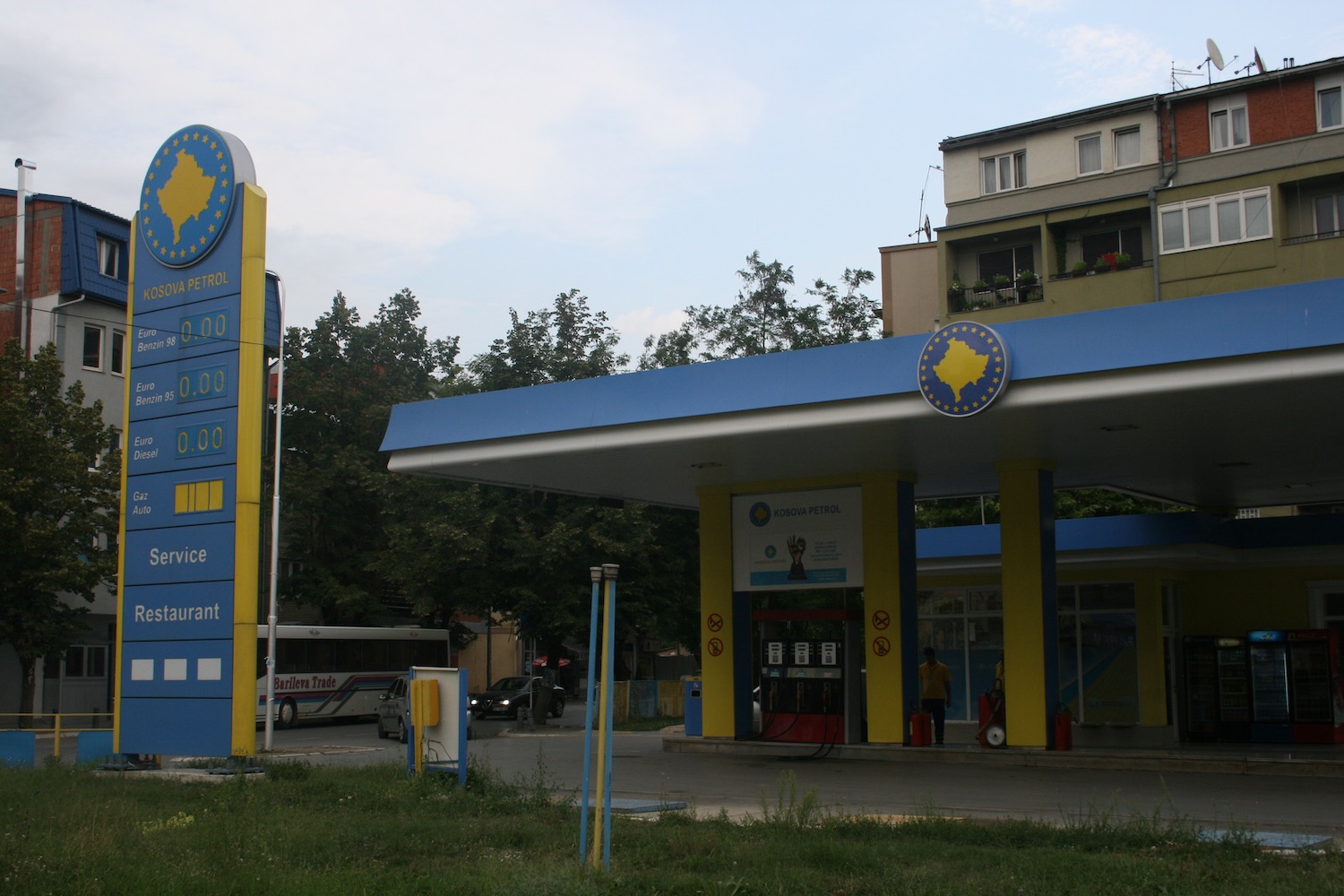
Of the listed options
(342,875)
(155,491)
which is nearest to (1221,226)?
(155,491)

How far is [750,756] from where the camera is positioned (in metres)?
20.7

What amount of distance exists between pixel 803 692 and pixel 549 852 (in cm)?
1178

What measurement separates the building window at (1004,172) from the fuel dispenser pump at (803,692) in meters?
23.7

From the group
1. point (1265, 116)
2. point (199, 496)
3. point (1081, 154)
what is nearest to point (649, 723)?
point (199, 496)

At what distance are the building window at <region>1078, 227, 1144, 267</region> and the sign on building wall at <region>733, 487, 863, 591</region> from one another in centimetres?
1876

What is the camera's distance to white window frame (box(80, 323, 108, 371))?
120ft

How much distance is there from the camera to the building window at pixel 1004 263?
37.4 meters

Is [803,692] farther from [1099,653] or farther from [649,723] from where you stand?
[649,723]

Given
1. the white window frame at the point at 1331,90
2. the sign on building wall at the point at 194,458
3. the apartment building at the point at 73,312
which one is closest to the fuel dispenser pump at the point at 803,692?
the sign on building wall at the point at 194,458

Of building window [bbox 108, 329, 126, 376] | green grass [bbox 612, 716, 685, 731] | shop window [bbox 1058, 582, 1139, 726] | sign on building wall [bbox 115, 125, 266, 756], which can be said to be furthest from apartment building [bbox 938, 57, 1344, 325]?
building window [bbox 108, 329, 126, 376]

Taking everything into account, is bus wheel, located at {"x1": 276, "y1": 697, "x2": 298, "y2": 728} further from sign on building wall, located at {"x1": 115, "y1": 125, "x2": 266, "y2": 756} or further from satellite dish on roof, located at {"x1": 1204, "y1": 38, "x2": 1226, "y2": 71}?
satellite dish on roof, located at {"x1": 1204, "y1": 38, "x2": 1226, "y2": 71}

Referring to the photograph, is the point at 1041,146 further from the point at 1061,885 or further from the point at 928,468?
the point at 1061,885

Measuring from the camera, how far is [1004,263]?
37.8 metres

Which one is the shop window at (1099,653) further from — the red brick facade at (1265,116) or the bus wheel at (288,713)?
the bus wheel at (288,713)
